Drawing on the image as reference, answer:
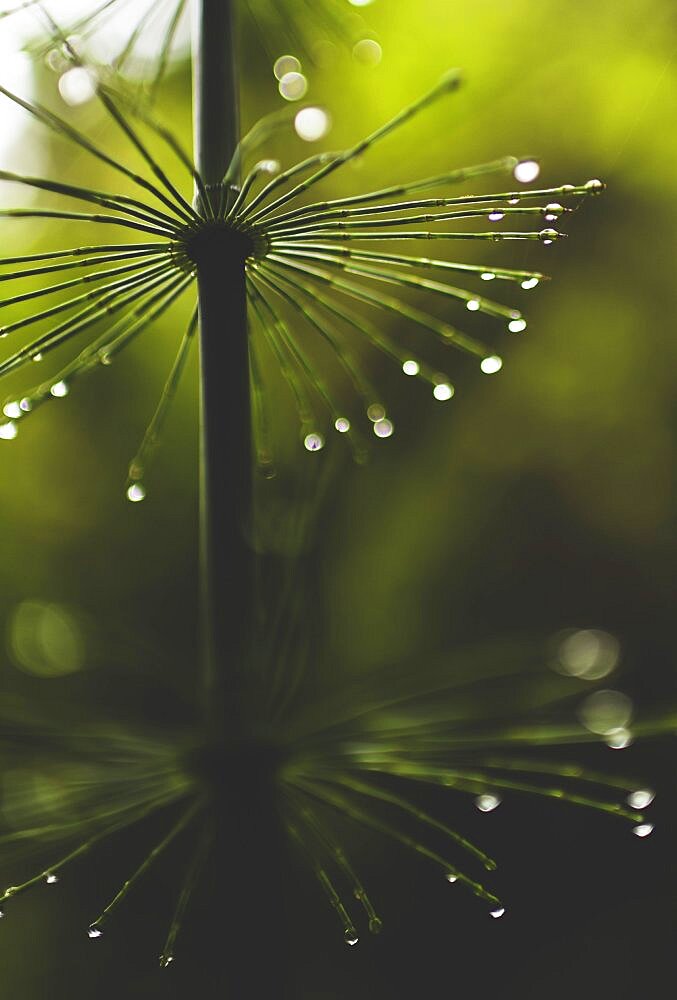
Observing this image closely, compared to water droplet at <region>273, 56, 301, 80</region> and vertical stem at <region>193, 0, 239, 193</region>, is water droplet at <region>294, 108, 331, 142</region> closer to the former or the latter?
vertical stem at <region>193, 0, 239, 193</region>

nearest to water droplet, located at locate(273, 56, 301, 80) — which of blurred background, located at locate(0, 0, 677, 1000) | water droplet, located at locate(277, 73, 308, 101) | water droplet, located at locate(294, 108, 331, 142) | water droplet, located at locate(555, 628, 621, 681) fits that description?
blurred background, located at locate(0, 0, 677, 1000)

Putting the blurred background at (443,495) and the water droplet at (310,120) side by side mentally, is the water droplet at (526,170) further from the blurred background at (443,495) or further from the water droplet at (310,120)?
the blurred background at (443,495)

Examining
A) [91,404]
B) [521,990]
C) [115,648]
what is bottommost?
[521,990]

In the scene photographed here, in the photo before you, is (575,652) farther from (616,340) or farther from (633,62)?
(633,62)

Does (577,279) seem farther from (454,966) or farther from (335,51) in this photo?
(454,966)

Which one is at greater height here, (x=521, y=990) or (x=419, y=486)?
(x=419, y=486)

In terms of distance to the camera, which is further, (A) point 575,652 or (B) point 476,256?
(B) point 476,256

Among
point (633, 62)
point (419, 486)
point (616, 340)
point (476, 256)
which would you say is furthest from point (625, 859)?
point (633, 62)
